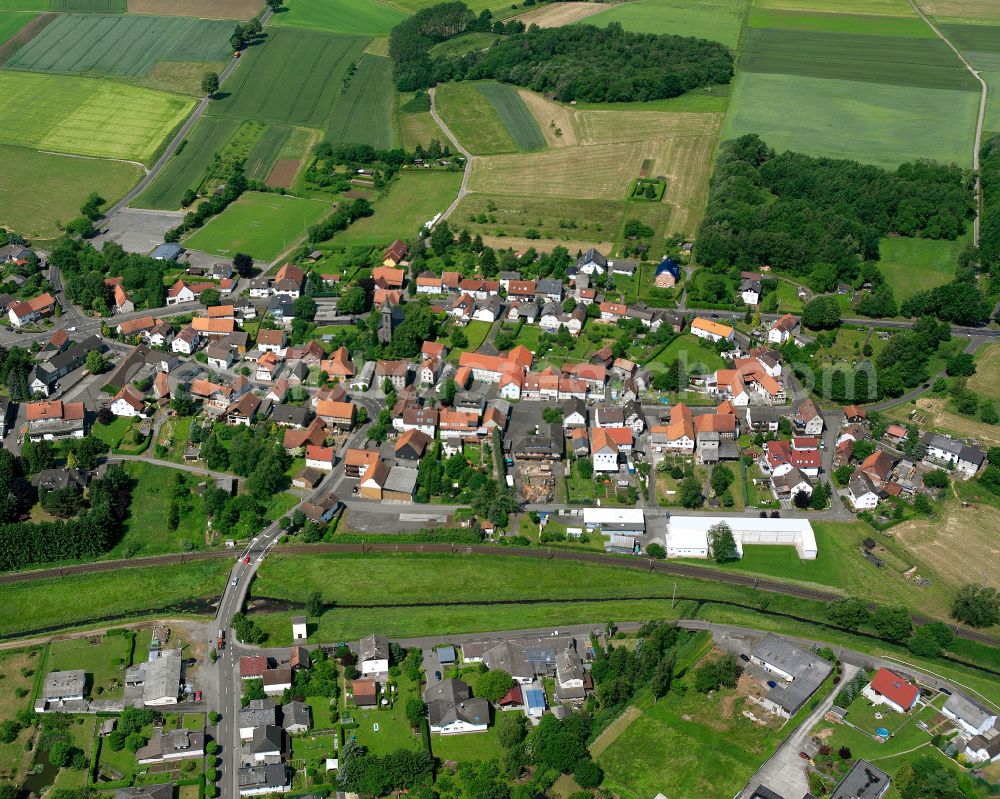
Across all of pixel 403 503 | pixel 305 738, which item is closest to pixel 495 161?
pixel 403 503

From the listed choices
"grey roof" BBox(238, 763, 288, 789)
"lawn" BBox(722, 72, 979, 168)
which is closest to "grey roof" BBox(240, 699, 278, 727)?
"grey roof" BBox(238, 763, 288, 789)

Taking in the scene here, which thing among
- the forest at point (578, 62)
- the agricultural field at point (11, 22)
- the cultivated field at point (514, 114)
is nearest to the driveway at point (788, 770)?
the cultivated field at point (514, 114)

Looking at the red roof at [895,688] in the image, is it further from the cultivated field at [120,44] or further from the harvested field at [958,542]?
the cultivated field at [120,44]

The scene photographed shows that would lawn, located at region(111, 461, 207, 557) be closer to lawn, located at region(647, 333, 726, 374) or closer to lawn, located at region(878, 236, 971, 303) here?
lawn, located at region(647, 333, 726, 374)

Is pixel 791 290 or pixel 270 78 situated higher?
pixel 270 78

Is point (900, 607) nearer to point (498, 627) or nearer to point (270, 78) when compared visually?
point (498, 627)
